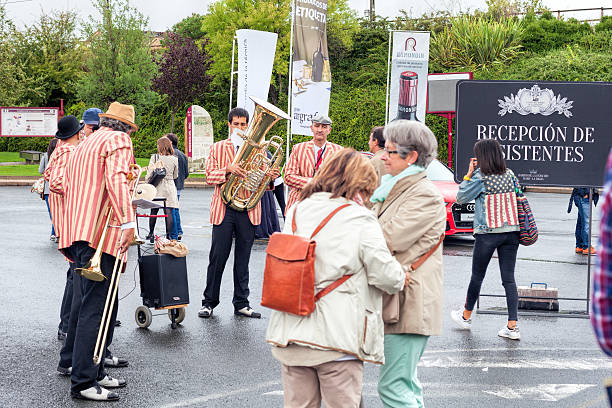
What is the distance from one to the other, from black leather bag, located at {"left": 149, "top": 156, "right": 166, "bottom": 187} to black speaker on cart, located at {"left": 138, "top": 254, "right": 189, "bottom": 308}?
5.64m

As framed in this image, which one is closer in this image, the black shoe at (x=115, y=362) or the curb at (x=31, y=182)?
the black shoe at (x=115, y=362)

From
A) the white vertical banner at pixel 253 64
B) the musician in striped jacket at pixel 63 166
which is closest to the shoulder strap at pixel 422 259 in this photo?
the musician in striped jacket at pixel 63 166

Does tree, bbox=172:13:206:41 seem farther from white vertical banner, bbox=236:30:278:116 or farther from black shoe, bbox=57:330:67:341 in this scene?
black shoe, bbox=57:330:67:341

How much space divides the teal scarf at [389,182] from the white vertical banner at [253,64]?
13615 mm

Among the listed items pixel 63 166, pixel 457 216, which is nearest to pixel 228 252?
pixel 63 166

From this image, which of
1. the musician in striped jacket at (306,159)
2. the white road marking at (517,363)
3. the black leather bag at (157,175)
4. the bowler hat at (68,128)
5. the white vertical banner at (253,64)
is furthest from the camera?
the white vertical banner at (253,64)

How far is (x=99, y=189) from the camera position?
5.29 metres

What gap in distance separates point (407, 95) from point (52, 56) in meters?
33.3

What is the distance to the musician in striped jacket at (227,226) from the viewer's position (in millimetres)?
7691

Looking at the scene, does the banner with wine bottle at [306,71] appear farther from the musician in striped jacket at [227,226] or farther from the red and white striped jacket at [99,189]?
the red and white striped jacket at [99,189]

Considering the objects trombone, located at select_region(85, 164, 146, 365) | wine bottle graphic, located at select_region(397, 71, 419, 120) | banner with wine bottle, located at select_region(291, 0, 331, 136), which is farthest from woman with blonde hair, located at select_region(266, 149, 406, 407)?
wine bottle graphic, located at select_region(397, 71, 419, 120)

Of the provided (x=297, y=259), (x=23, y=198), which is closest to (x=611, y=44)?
(x=23, y=198)

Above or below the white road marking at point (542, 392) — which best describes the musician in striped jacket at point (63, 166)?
above

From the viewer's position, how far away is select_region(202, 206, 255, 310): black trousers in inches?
303
